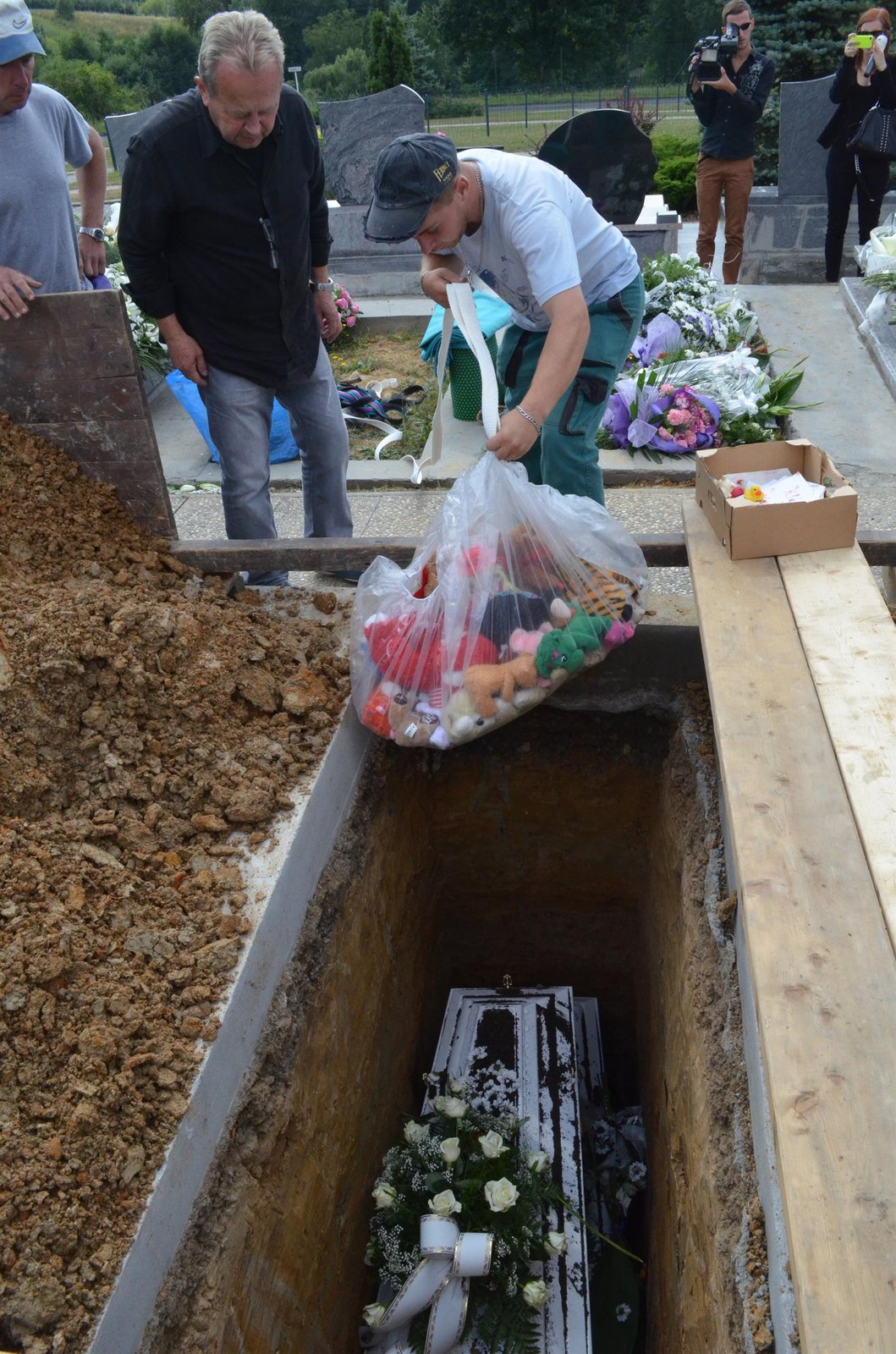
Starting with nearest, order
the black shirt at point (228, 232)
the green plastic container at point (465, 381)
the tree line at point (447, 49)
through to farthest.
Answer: the black shirt at point (228, 232), the green plastic container at point (465, 381), the tree line at point (447, 49)

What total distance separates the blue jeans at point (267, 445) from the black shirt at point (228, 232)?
0.08m

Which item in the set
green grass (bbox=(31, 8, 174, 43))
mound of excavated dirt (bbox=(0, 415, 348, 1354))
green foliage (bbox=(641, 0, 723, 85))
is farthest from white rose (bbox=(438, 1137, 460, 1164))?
green grass (bbox=(31, 8, 174, 43))

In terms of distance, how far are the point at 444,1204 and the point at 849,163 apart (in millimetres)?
7868

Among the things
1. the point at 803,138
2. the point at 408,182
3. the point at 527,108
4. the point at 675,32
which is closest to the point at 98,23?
the point at 675,32

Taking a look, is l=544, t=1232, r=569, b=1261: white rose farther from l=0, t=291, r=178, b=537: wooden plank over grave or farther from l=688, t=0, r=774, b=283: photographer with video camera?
l=688, t=0, r=774, b=283: photographer with video camera

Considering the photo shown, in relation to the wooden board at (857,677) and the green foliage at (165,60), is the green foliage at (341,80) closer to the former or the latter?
the green foliage at (165,60)

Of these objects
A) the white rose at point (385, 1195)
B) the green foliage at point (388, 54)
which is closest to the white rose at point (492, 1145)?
the white rose at point (385, 1195)

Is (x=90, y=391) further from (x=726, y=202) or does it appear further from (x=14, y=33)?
(x=726, y=202)

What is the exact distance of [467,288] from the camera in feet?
8.42

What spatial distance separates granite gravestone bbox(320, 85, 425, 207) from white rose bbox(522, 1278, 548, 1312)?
32.9ft

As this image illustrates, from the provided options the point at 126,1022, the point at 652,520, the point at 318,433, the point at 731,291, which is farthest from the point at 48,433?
the point at 731,291

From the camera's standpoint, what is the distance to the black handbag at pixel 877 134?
6918 mm

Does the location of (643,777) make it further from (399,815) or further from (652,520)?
(652,520)

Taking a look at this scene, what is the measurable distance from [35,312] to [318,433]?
0.95m
